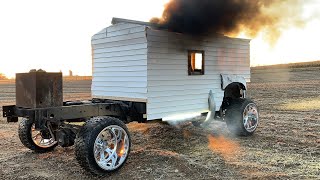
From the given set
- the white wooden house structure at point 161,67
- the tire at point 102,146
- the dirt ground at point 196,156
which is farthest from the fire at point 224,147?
the tire at point 102,146

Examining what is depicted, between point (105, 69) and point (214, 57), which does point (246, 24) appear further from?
point (105, 69)

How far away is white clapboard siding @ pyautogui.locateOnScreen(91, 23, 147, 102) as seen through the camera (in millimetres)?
7785

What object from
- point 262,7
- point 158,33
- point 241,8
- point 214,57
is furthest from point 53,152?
point 262,7

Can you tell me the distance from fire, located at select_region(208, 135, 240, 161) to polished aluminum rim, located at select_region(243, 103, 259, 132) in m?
0.87

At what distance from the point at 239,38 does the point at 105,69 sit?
396 centimetres

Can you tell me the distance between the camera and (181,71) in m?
8.50

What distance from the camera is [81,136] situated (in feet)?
19.9

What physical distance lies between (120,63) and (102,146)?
269 cm

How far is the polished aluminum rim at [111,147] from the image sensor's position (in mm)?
6332

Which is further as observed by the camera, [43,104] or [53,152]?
[53,152]

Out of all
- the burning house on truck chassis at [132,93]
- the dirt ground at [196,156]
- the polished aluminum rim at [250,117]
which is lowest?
the dirt ground at [196,156]

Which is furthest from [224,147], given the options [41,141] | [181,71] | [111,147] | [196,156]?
[41,141]

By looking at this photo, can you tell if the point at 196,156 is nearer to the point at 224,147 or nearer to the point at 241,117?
the point at 224,147

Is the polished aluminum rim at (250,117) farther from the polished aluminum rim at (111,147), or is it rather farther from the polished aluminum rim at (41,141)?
the polished aluminum rim at (41,141)
